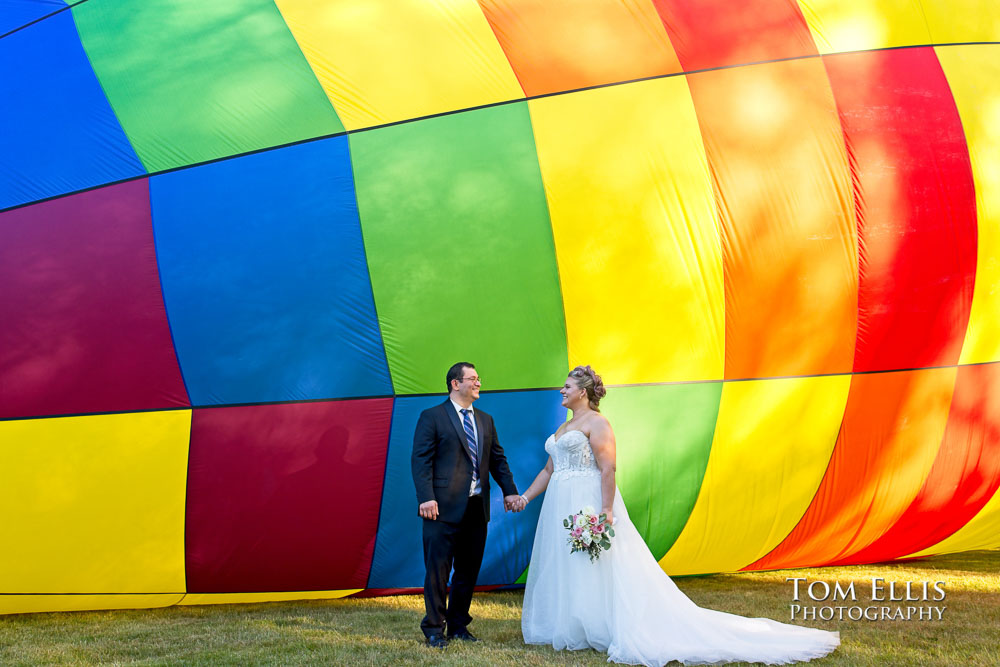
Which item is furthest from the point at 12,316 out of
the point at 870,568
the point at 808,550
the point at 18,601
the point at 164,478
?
the point at 870,568

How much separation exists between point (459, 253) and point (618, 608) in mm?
2251

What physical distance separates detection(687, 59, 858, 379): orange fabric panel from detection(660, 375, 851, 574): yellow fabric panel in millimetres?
159

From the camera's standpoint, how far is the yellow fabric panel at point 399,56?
6.36m

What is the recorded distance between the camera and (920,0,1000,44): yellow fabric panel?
7.43 m

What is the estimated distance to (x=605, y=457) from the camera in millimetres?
5496

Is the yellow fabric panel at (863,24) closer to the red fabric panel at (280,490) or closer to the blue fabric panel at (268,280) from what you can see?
the blue fabric panel at (268,280)

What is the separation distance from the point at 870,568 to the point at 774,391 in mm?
2102

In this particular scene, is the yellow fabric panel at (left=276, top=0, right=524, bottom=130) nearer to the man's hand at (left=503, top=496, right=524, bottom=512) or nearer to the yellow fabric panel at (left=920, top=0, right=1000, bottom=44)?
the man's hand at (left=503, top=496, right=524, bottom=512)

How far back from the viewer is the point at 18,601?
19.5 ft

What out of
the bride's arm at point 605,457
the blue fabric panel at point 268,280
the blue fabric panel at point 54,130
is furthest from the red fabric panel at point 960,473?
the blue fabric panel at point 54,130

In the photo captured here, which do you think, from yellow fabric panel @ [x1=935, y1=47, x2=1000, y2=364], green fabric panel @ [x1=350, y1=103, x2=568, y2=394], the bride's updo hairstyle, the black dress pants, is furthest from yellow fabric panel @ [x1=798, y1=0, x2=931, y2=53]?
the black dress pants

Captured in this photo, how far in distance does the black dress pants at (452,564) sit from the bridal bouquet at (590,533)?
0.51m

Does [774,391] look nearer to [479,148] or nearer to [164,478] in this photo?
[479,148]

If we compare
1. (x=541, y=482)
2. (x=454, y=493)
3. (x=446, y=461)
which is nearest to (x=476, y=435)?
(x=446, y=461)
